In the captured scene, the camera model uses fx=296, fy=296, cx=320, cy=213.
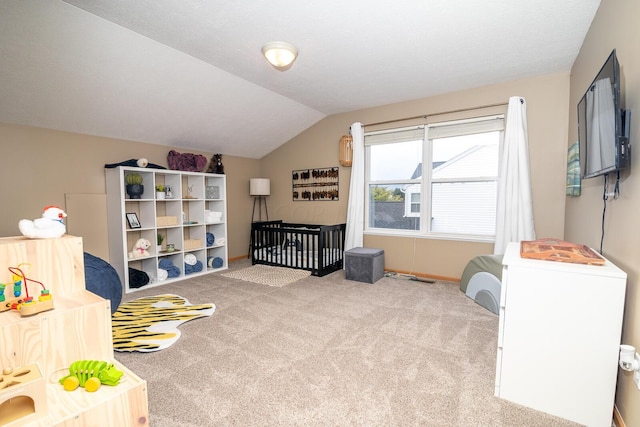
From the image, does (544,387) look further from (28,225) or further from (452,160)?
(452,160)

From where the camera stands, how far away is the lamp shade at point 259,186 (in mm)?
5180

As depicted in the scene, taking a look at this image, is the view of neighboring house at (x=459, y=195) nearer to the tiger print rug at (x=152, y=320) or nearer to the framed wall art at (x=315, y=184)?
the framed wall art at (x=315, y=184)

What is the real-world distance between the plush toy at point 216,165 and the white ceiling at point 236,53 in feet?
2.69

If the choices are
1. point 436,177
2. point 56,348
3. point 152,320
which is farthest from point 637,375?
point 152,320

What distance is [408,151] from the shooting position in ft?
13.6

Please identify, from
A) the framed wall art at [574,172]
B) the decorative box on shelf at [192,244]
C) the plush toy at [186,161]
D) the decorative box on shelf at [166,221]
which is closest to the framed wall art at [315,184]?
the plush toy at [186,161]

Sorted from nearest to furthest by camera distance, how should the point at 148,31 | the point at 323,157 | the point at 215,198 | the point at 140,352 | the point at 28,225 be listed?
the point at 28,225 → the point at 140,352 → the point at 148,31 → the point at 215,198 → the point at 323,157

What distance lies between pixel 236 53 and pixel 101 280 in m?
2.23

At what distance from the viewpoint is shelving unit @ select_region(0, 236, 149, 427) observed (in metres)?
0.92

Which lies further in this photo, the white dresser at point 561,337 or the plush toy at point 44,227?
the white dresser at point 561,337

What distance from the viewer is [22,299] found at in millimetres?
1109

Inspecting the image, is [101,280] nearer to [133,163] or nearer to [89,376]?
[89,376]

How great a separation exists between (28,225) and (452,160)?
396 centimetres

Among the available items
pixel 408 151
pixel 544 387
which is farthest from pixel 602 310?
pixel 408 151
